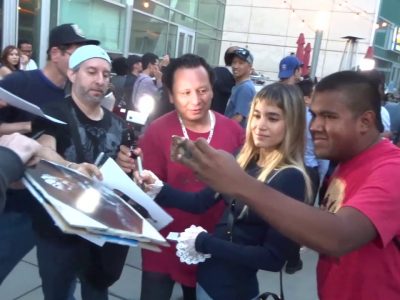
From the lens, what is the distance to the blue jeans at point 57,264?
6.59 ft

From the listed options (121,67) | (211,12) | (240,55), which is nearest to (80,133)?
(240,55)

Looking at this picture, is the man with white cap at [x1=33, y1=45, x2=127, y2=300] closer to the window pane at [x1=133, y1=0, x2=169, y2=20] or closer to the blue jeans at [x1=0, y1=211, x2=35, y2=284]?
the blue jeans at [x1=0, y1=211, x2=35, y2=284]

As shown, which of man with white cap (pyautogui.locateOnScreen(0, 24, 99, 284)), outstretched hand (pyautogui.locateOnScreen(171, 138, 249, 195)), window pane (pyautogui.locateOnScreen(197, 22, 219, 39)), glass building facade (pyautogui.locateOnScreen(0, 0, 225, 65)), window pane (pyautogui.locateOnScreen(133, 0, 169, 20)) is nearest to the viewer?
outstretched hand (pyautogui.locateOnScreen(171, 138, 249, 195))

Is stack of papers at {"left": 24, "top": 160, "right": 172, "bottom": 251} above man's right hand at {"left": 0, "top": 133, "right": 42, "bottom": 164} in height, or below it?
below

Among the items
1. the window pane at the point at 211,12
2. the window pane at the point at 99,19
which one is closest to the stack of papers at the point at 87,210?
the window pane at the point at 99,19

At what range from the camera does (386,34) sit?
23859mm

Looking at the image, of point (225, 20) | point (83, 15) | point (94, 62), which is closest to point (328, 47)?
point (225, 20)

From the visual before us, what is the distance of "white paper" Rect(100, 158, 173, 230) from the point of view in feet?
5.08

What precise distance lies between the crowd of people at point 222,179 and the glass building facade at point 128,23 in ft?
18.1

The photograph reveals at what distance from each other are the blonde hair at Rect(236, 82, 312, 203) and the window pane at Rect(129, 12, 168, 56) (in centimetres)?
1175

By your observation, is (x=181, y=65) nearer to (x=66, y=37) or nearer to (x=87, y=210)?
(x=66, y=37)

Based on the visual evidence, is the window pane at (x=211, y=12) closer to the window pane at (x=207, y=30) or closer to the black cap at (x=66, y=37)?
the window pane at (x=207, y=30)

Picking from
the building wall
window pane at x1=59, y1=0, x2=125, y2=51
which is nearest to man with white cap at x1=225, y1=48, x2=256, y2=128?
window pane at x1=59, y1=0, x2=125, y2=51

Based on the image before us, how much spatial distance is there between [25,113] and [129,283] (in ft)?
6.55
